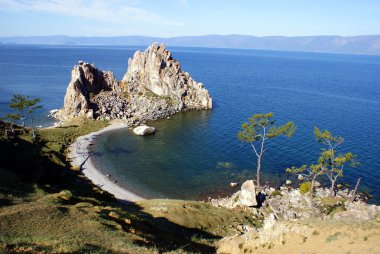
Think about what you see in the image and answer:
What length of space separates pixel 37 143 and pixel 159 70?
75.9 meters

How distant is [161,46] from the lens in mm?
159125

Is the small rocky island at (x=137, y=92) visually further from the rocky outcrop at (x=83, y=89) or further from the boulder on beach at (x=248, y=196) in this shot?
the boulder on beach at (x=248, y=196)

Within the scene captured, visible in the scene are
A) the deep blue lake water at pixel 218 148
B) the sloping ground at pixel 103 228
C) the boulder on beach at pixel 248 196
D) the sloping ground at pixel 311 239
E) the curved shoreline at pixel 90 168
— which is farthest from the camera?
the deep blue lake water at pixel 218 148

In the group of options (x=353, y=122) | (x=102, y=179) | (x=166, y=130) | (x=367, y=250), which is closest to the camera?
(x=367, y=250)

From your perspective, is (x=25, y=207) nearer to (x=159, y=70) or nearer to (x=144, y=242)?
(x=144, y=242)

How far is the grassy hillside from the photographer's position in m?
31.6

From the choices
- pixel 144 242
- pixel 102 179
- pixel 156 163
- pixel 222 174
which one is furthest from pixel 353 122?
pixel 144 242

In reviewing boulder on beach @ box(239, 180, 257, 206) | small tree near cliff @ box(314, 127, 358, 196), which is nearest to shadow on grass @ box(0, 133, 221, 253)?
boulder on beach @ box(239, 180, 257, 206)

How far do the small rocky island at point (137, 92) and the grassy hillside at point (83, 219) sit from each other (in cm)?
4997

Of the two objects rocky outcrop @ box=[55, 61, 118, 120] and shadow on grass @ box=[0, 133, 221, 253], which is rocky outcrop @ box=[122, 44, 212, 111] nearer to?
rocky outcrop @ box=[55, 61, 118, 120]

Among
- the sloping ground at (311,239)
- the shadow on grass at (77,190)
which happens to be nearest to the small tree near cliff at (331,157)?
the sloping ground at (311,239)

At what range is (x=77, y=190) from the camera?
69.2 m

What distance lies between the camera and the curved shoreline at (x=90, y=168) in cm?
7522

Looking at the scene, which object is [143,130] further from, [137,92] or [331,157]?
[331,157]
